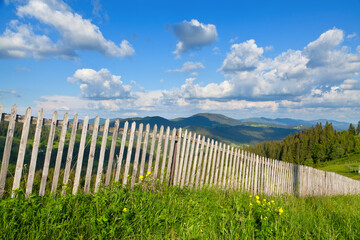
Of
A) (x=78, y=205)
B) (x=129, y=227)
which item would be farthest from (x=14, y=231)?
(x=129, y=227)

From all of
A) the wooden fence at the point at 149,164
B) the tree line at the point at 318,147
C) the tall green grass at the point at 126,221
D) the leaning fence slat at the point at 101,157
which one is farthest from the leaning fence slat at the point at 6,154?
the tree line at the point at 318,147

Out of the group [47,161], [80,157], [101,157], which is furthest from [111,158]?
[47,161]

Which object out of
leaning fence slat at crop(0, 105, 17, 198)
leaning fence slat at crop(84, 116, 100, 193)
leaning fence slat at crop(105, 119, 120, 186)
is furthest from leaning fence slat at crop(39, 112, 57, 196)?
leaning fence slat at crop(105, 119, 120, 186)

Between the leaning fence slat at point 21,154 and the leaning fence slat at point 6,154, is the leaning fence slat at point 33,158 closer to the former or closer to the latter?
the leaning fence slat at point 21,154

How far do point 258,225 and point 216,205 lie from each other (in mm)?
1005

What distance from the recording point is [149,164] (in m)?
6.06

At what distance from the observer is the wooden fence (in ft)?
14.7

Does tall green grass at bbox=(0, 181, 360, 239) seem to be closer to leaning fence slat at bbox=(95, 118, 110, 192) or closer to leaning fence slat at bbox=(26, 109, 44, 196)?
leaning fence slat at bbox=(26, 109, 44, 196)

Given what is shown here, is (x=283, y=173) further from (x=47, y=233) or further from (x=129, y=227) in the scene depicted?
(x=47, y=233)

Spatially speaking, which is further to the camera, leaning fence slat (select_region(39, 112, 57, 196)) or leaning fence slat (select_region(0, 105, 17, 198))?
leaning fence slat (select_region(39, 112, 57, 196))

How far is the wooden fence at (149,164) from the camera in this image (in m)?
4.48

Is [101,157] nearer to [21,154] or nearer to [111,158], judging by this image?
[111,158]

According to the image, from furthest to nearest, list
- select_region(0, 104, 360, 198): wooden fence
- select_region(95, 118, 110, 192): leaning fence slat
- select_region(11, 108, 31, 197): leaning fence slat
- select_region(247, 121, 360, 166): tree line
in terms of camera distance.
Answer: select_region(247, 121, 360, 166): tree line < select_region(95, 118, 110, 192): leaning fence slat < select_region(0, 104, 360, 198): wooden fence < select_region(11, 108, 31, 197): leaning fence slat

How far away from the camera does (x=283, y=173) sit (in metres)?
11.5
